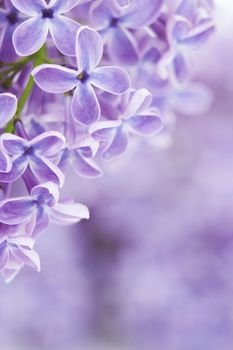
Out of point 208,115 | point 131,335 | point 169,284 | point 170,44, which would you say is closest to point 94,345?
point 131,335

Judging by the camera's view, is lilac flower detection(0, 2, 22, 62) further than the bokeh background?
No

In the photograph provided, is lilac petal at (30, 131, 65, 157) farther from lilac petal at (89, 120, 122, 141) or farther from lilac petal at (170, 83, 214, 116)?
lilac petal at (170, 83, 214, 116)

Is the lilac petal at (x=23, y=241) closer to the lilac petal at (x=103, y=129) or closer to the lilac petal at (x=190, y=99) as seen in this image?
the lilac petal at (x=103, y=129)

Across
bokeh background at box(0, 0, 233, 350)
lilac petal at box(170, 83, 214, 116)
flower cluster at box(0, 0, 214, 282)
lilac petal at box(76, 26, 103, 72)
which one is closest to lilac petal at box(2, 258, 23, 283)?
flower cluster at box(0, 0, 214, 282)

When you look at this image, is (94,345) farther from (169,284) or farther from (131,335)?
(169,284)

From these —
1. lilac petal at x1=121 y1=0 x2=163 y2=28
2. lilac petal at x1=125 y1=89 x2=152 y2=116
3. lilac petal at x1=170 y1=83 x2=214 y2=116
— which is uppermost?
lilac petal at x1=170 y1=83 x2=214 y2=116

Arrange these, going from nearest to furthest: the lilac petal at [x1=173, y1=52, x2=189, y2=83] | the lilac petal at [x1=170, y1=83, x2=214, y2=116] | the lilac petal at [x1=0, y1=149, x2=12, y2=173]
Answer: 1. the lilac petal at [x1=0, y1=149, x2=12, y2=173]
2. the lilac petal at [x1=173, y1=52, x2=189, y2=83]
3. the lilac petal at [x1=170, y1=83, x2=214, y2=116]

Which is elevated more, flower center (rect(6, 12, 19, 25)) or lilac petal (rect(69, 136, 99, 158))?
flower center (rect(6, 12, 19, 25))

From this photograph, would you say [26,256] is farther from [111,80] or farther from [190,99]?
[190,99]
